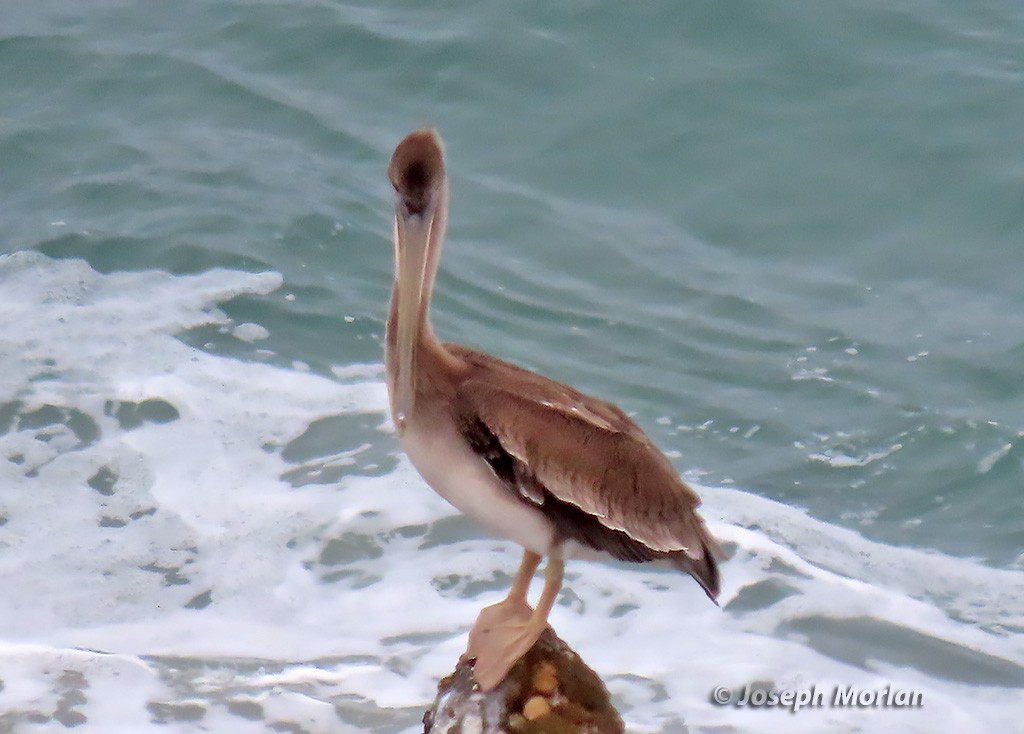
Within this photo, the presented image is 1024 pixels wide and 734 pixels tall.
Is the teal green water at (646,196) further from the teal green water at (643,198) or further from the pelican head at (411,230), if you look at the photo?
the pelican head at (411,230)

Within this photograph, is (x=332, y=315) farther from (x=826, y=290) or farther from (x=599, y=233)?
(x=826, y=290)

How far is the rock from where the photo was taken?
148 inches

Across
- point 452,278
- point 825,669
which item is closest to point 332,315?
point 452,278

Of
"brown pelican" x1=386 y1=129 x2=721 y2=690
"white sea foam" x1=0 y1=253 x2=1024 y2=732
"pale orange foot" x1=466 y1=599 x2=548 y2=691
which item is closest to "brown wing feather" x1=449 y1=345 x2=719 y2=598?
"brown pelican" x1=386 y1=129 x2=721 y2=690

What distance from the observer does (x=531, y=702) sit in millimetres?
3793

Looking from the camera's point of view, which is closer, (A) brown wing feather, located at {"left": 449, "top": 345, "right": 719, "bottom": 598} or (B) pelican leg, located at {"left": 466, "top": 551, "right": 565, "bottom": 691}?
(A) brown wing feather, located at {"left": 449, "top": 345, "right": 719, "bottom": 598}

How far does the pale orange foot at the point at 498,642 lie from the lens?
379cm

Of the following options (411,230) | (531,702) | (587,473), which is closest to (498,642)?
(531,702)

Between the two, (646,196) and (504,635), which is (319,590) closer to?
(504,635)

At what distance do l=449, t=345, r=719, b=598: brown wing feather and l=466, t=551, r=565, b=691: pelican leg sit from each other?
0.23 metres

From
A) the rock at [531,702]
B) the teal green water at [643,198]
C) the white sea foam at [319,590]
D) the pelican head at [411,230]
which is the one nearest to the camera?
the pelican head at [411,230]

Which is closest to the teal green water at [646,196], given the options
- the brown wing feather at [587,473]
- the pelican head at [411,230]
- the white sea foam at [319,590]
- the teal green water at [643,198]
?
the teal green water at [643,198]

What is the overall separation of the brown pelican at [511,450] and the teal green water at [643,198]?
3268 millimetres

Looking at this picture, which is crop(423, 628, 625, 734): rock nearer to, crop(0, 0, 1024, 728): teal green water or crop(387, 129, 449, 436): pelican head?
crop(387, 129, 449, 436): pelican head
